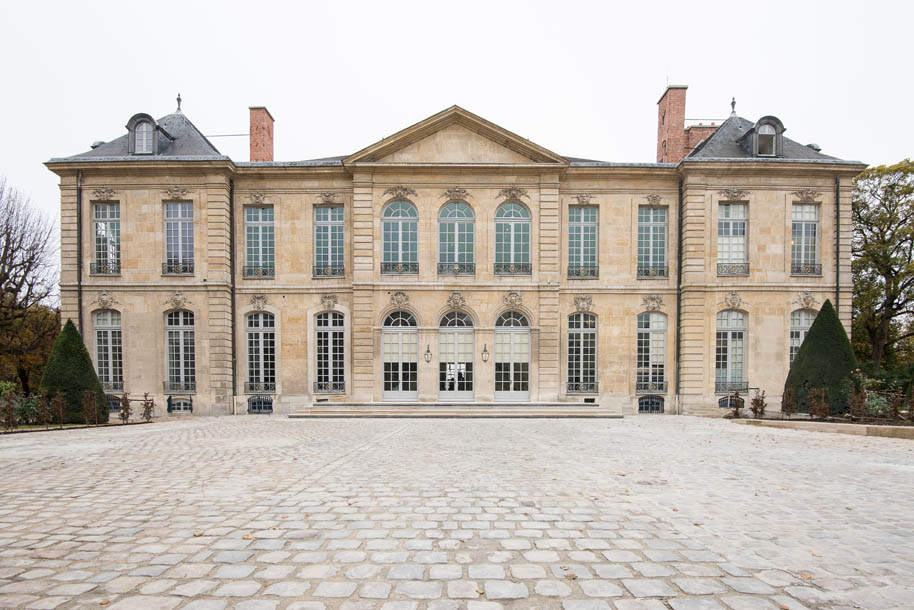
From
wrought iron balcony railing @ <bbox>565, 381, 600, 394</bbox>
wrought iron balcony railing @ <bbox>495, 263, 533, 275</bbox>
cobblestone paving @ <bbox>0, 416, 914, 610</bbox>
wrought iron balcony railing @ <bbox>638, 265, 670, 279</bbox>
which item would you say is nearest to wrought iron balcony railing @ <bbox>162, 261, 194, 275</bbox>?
cobblestone paving @ <bbox>0, 416, 914, 610</bbox>

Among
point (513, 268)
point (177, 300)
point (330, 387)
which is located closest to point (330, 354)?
point (330, 387)

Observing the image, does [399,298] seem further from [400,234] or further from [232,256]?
[232,256]

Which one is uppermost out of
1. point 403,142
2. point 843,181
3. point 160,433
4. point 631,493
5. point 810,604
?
point 403,142

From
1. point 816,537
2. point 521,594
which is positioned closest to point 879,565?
point 816,537

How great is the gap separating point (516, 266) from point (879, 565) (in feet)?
49.7

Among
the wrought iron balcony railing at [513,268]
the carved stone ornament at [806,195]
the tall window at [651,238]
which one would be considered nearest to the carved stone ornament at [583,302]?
the wrought iron balcony railing at [513,268]

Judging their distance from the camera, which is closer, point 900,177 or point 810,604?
point 810,604

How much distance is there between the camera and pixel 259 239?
61.6 ft

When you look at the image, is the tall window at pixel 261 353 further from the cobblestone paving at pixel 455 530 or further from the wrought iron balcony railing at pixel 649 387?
the wrought iron balcony railing at pixel 649 387

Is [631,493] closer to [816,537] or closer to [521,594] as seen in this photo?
[816,537]

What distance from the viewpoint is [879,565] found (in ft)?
12.2

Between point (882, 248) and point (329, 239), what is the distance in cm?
2315

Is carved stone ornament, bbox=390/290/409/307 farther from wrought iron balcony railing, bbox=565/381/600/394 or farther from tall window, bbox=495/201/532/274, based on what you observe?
wrought iron balcony railing, bbox=565/381/600/394

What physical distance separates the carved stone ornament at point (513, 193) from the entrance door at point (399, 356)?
5.75 meters
